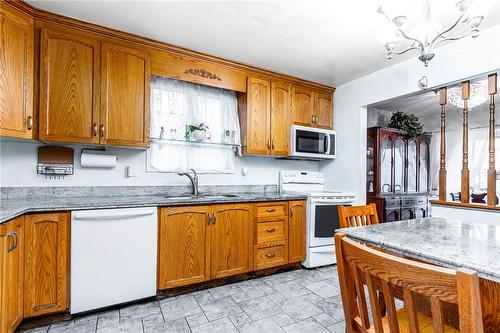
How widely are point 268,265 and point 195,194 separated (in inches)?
43.0

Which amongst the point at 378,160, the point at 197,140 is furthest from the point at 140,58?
the point at 378,160

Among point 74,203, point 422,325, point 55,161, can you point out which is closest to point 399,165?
point 422,325

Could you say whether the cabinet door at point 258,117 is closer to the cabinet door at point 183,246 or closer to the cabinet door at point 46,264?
the cabinet door at point 183,246

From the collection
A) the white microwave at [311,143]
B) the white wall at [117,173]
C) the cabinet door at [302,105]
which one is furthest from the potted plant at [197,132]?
the cabinet door at [302,105]

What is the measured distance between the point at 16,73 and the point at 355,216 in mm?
2622

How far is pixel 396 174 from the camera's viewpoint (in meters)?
4.37

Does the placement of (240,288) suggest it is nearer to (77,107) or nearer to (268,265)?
(268,265)

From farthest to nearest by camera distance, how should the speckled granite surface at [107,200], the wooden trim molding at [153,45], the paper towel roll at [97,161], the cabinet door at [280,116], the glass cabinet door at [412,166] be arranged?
the glass cabinet door at [412,166]
the cabinet door at [280,116]
the paper towel roll at [97,161]
the wooden trim molding at [153,45]
the speckled granite surface at [107,200]

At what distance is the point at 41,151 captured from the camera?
2293 millimetres

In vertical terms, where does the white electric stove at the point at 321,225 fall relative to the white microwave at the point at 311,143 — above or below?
below

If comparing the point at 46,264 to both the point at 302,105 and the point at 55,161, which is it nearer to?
the point at 55,161

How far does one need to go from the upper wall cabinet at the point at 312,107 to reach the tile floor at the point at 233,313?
200 centimetres

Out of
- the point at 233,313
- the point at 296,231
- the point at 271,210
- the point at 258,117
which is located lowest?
the point at 233,313

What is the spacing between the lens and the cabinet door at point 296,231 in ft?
9.78
